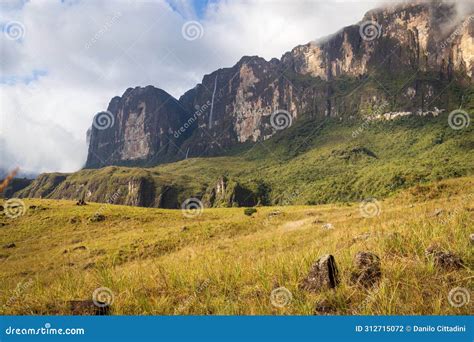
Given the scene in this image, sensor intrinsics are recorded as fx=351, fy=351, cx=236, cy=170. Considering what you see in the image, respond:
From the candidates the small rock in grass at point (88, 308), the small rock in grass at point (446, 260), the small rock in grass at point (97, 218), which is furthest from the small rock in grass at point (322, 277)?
the small rock in grass at point (97, 218)

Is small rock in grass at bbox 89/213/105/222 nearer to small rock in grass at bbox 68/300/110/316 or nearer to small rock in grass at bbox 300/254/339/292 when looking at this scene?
small rock in grass at bbox 68/300/110/316

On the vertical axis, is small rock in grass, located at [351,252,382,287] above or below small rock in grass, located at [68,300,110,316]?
above

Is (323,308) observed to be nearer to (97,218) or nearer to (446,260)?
(446,260)

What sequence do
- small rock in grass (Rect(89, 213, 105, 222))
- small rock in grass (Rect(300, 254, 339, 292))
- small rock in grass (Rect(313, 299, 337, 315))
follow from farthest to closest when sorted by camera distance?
small rock in grass (Rect(89, 213, 105, 222)) → small rock in grass (Rect(300, 254, 339, 292)) → small rock in grass (Rect(313, 299, 337, 315))

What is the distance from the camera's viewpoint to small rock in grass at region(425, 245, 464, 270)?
14.4ft

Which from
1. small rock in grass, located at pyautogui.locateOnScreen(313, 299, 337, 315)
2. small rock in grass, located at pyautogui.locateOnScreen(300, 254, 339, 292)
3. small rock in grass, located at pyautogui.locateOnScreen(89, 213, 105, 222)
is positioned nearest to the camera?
small rock in grass, located at pyautogui.locateOnScreen(313, 299, 337, 315)

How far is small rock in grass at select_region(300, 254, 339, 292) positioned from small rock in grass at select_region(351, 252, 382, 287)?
26 centimetres

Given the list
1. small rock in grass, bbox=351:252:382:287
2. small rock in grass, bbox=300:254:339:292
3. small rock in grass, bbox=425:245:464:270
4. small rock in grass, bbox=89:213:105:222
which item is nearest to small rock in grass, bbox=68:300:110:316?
small rock in grass, bbox=300:254:339:292

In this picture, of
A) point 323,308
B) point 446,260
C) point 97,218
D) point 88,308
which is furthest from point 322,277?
point 97,218

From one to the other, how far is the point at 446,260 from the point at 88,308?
14.8 feet

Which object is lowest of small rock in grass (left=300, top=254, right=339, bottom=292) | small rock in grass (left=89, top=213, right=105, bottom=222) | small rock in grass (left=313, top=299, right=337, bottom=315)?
small rock in grass (left=313, top=299, right=337, bottom=315)

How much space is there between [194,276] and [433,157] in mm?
164574

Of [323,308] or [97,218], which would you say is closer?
[323,308]

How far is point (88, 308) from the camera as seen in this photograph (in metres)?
4.34
